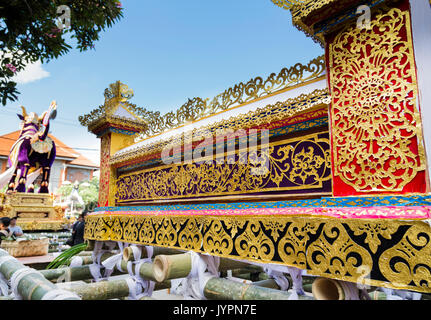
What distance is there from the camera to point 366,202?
1.52 metres

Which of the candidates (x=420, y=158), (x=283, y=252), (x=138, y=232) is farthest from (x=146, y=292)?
(x=420, y=158)

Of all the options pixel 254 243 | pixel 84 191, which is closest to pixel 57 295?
pixel 254 243

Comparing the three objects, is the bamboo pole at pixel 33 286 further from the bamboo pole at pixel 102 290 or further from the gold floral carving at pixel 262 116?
the gold floral carving at pixel 262 116

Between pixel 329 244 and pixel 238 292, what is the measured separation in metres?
0.88

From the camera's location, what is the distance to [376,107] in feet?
5.29

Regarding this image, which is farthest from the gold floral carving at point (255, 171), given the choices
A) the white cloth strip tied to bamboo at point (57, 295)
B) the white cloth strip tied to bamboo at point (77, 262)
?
the white cloth strip tied to bamboo at point (77, 262)

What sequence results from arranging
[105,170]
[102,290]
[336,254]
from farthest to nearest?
[105,170] < [102,290] < [336,254]

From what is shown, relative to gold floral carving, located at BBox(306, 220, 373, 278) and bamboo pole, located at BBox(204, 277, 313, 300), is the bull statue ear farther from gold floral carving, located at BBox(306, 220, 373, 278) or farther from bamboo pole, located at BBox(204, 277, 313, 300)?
gold floral carving, located at BBox(306, 220, 373, 278)

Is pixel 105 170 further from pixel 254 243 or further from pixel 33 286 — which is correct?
pixel 254 243

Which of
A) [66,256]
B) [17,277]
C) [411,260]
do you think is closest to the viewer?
[411,260]

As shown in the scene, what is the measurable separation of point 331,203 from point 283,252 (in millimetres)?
446

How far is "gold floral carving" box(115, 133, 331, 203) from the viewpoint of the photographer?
196cm

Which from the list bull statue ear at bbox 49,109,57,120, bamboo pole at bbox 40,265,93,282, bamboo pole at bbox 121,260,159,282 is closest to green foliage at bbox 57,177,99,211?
bull statue ear at bbox 49,109,57,120
